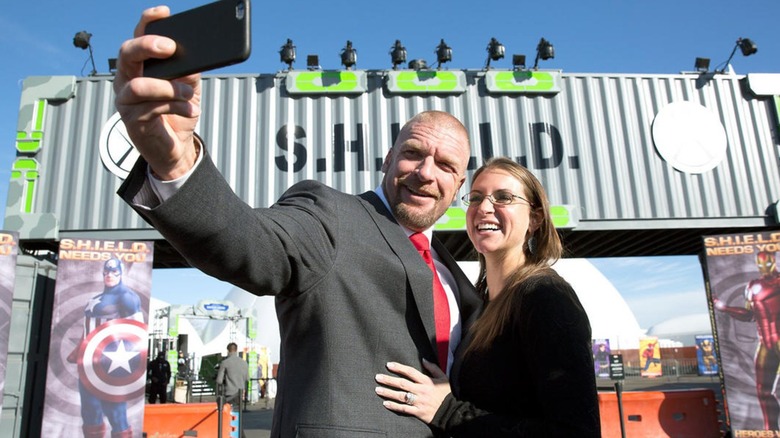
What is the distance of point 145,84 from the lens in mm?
1021

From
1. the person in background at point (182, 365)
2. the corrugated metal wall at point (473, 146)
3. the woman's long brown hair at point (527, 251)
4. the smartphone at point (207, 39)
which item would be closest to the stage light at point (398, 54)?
the corrugated metal wall at point (473, 146)

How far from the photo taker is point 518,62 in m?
10.1

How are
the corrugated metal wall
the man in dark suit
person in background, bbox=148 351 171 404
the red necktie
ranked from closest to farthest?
the man in dark suit, the red necktie, the corrugated metal wall, person in background, bbox=148 351 171 404

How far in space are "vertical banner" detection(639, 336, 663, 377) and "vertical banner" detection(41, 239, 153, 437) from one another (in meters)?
32.1

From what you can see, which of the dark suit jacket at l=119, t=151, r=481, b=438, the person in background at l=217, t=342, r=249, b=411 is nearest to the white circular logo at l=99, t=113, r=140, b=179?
the person in background at l=217, t=342, r=249, b=411

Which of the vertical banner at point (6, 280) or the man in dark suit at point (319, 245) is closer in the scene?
the man in dark suit at point (319, 245)

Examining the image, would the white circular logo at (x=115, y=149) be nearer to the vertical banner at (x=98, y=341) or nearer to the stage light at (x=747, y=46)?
the vertical banner at (x=98, y=341)

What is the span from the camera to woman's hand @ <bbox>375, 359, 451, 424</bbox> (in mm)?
Result: 1672

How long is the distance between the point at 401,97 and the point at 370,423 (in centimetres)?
878

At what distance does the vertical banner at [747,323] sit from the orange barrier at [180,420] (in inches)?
307

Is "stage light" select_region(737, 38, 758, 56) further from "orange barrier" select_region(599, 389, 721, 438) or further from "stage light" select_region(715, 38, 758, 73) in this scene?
"orange barrier" select_region(599, 389, 721, 438)

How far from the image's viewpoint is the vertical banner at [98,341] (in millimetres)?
7426

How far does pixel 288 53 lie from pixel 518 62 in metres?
4.31

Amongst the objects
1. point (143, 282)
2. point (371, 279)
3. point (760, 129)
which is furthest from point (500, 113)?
point (371, 279)
